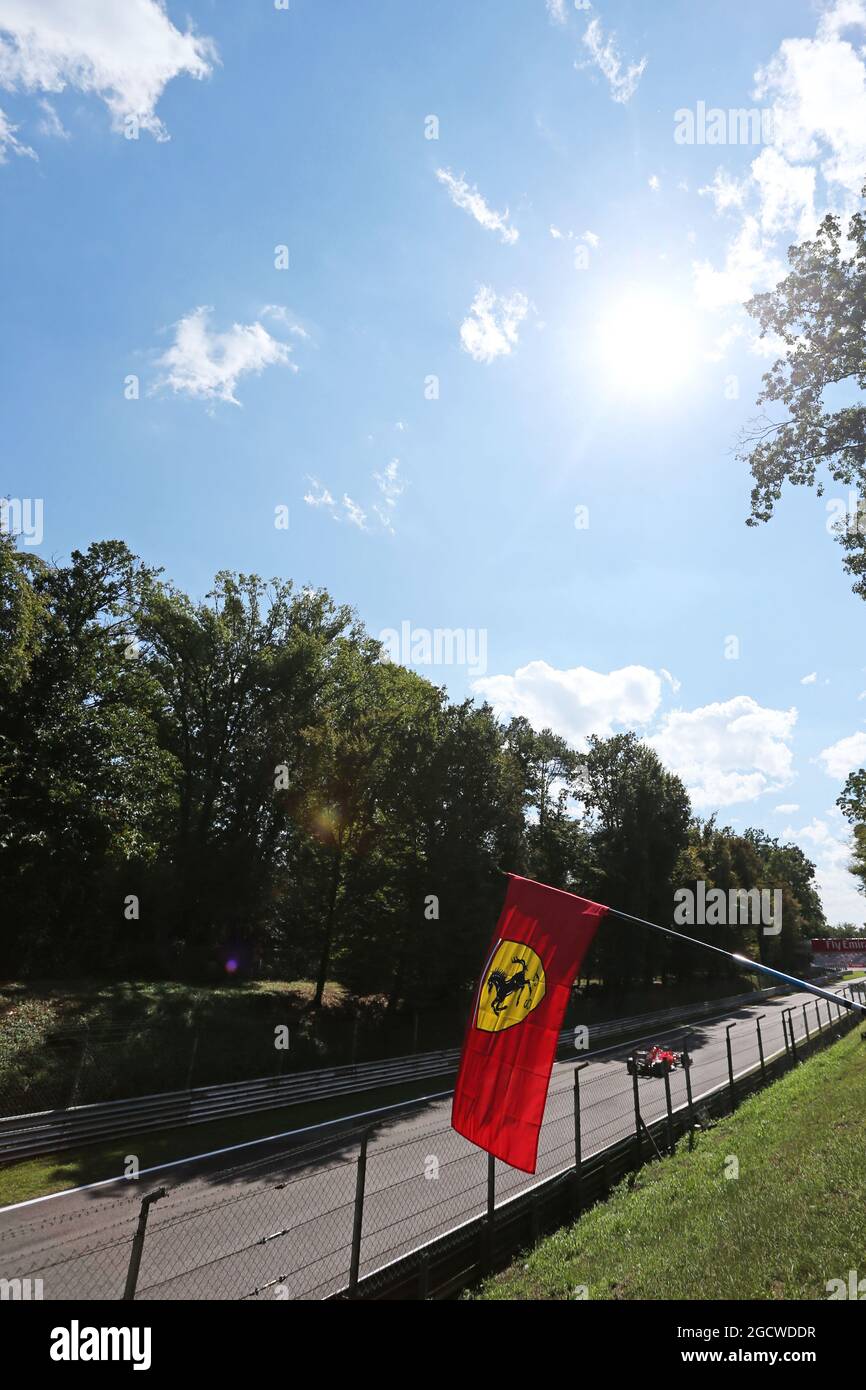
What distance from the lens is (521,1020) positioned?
6293 millimetres

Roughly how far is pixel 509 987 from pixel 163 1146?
13397 millimetres

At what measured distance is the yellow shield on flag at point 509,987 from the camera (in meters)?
6.34

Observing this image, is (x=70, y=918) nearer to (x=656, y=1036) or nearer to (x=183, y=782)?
(x=183, y=782)

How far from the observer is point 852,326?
17.0 metres

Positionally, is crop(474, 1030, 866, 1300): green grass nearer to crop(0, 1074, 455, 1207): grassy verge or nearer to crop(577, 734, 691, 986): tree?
crop(0, 1074, 455, 1207): grassy verge

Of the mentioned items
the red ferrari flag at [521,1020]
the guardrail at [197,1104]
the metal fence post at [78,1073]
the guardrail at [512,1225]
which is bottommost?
the guardrail at [197,1104]

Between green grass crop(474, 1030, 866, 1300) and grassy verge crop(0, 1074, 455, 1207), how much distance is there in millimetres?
9395

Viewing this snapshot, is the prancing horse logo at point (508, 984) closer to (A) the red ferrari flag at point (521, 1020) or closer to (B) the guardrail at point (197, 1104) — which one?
(A) the red ferrari flag at point (521, 1020)

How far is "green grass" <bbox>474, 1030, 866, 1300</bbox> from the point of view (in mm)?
6500

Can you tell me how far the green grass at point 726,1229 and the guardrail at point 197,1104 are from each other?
11517 millimetres

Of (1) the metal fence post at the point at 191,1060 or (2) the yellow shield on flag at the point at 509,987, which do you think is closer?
(2) the yellow shield on flag at the point at 509,987

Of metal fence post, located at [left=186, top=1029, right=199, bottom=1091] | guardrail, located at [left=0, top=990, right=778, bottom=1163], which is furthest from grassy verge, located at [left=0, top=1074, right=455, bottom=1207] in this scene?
metal fence post, located at [left=186, top=1029, right=199, bottom=1091]

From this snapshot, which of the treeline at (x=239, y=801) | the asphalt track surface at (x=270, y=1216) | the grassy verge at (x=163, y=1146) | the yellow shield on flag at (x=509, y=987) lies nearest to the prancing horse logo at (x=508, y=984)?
the yellow shield on flag at (x=509, y=987)
